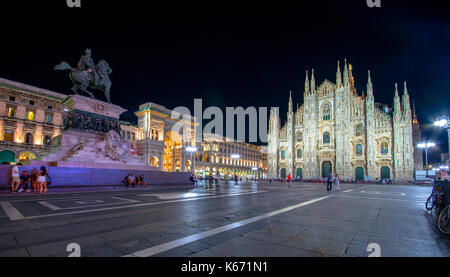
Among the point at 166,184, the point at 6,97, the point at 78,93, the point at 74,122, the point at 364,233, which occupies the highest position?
the point at 6,97

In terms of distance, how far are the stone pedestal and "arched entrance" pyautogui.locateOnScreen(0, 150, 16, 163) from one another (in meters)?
24.6

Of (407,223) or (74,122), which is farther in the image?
(74,122)

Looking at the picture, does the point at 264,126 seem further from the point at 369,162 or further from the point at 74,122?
the point at 74,122

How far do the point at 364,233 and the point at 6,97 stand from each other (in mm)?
48778

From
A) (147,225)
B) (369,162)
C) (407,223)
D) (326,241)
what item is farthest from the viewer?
(369,162)

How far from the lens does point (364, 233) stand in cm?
443

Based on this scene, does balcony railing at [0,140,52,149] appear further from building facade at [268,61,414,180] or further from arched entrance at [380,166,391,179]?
arched entrance at [380,166,391,179]

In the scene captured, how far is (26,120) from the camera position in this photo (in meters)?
35.7

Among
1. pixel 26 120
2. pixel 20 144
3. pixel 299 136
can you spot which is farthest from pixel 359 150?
pixel 26 120

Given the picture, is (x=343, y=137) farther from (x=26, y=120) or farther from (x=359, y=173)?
(x=26, y=120)

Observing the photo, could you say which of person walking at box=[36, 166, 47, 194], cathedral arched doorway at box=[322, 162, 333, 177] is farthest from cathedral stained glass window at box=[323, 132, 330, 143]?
person walking at box=[36, 166, 47, 194]

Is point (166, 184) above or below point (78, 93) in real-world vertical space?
below

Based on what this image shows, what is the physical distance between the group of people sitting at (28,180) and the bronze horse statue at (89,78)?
795 cm
